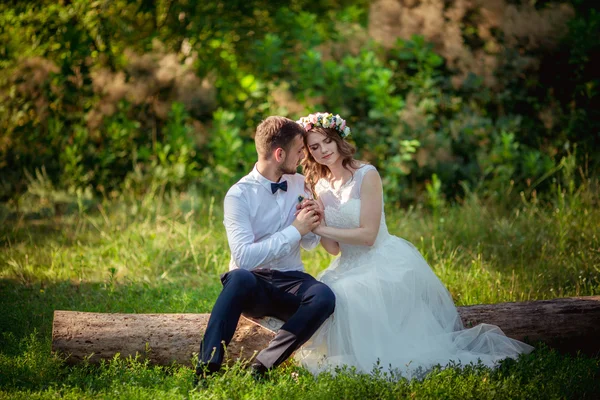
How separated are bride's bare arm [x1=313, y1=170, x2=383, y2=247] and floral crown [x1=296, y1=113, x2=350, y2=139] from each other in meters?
0.36

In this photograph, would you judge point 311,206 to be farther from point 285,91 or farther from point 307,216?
point 285,91

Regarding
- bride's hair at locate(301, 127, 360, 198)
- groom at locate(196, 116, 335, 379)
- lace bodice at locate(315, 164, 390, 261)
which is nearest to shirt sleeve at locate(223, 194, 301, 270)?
groom at locate(196, 116, 335, 379)

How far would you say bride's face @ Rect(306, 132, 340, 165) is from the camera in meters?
4.34

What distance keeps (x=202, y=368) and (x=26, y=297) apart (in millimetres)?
2320

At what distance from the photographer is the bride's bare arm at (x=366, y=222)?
418 cm

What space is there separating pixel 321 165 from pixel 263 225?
2.29ft

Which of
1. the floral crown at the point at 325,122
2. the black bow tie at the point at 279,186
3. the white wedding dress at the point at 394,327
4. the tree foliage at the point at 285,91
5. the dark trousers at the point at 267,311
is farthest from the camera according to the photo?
the tree foliage at the point at 285,91

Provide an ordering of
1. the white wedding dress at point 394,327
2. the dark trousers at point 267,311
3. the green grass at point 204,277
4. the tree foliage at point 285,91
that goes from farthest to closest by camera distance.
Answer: the tree foliage at point 285,91 → the white wedding dress at point 394,327 → the dark trousers at point 267,311 → the green grass at point 204,277

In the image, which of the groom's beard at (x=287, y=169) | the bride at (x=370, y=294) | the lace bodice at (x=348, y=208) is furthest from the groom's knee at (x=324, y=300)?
the groom's beard at (x=287, y=169)

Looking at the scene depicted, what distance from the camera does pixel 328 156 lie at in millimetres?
4375

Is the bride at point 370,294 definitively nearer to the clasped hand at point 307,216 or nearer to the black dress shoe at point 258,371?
the clasped hand at point 307,216

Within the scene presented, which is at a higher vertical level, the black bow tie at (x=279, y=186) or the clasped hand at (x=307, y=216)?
the black bow tie at (x=279, y=186)

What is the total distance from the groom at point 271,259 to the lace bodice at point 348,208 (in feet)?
0.70

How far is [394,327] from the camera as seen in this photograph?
3957mm
